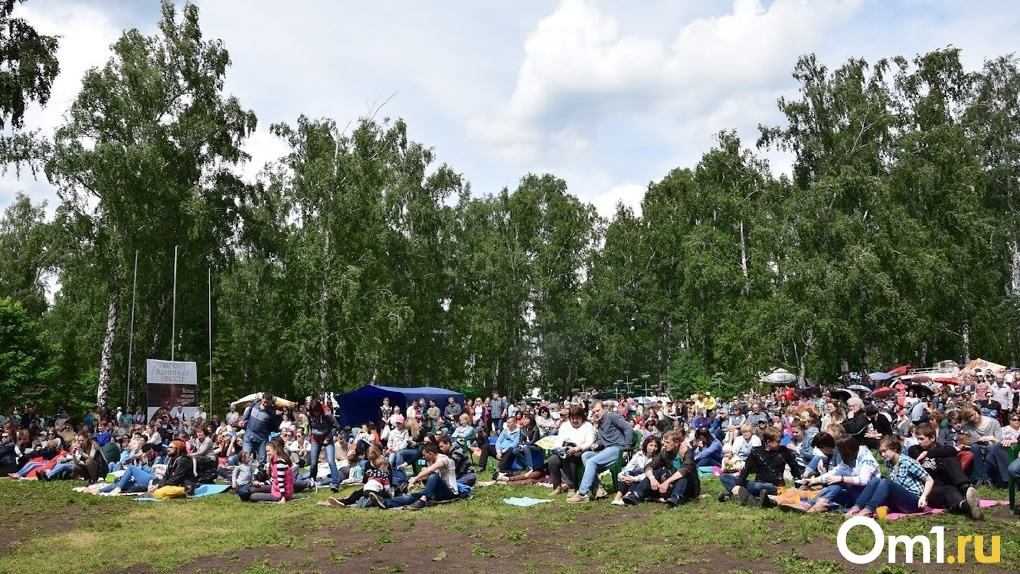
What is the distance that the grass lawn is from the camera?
23.3 ft

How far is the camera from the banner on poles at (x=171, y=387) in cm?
2278

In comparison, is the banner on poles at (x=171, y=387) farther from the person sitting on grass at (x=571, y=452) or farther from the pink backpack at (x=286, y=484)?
the person sitting on grass at (x=571, y=452)

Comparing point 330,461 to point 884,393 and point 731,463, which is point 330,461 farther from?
point 884,393

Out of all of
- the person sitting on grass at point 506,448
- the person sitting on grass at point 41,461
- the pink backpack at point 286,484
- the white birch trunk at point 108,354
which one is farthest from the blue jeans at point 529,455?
the white birch trunk at point 108,354

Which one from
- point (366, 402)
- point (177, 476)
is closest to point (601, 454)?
point (177, 476)

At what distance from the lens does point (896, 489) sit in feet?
28.4

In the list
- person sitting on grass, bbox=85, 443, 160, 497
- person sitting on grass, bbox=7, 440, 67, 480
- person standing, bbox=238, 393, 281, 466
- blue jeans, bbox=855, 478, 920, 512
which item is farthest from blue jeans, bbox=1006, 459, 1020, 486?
person sitting on grass, bbox=7, 440, 67, 480

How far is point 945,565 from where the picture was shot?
6586 mm

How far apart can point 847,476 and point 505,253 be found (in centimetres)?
3381

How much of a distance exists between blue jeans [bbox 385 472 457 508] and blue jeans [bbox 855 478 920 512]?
210 inches

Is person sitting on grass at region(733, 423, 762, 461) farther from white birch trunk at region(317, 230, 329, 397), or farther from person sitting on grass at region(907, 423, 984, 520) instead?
white birch trunk at region(317, 230, 329, 397)

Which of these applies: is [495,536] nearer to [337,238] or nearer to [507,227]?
[337,238]

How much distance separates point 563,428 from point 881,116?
2793cm

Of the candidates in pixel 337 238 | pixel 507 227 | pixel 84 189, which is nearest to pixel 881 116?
pixel 507 227
